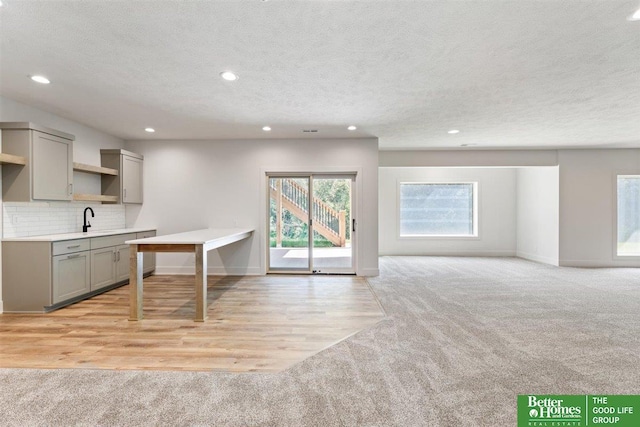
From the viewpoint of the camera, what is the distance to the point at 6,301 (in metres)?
3.66

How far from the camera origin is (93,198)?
4812 mm

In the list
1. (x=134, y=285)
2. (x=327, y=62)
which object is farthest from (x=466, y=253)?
(x=134, y=285)

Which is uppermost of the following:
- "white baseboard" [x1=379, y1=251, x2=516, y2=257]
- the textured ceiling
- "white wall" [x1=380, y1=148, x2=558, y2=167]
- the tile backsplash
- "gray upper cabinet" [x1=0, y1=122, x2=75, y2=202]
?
the textured ceiling

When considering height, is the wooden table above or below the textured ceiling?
below

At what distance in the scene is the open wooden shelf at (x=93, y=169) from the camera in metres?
4.50

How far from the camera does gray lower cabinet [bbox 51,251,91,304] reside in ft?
12.2

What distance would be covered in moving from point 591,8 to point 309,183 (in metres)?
4.48

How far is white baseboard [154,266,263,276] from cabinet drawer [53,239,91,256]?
1.79 m

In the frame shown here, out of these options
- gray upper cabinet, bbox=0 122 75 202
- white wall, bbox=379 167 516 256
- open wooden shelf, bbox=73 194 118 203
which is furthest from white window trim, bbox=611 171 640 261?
gray upper cabinet, bbox=0 122 75 202

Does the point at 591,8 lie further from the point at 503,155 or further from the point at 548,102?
the point at 503,155

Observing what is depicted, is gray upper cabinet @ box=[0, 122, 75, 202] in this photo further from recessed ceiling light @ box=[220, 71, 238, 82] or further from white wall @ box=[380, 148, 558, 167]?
white wall @ box=[380, 148, 558, 167]

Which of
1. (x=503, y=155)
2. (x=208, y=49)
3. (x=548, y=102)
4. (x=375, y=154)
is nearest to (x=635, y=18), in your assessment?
(x=548, y=102)

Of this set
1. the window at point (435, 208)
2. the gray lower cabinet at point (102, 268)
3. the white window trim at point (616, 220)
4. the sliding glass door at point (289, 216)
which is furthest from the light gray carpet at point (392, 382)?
the window at point (435, 208)

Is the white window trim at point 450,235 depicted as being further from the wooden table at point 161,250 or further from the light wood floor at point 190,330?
the wooden table at point 161,250
